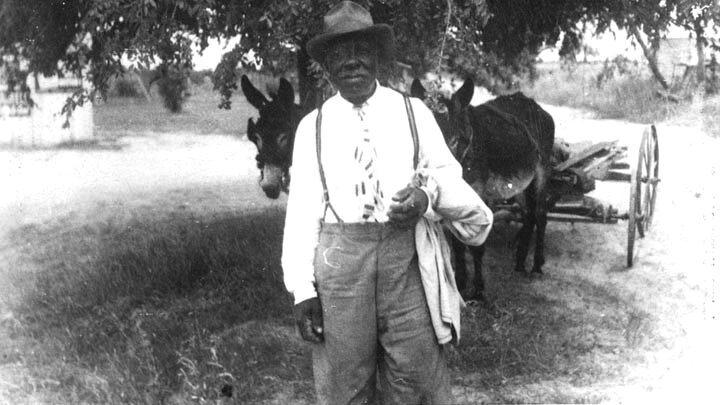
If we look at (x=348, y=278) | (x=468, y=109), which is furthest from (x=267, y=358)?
(x=468, y=109)

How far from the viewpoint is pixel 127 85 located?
26.2 m

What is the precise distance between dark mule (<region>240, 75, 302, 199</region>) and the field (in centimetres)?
108

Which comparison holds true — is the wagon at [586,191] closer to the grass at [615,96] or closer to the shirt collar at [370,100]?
the shirt collar at [370,100]

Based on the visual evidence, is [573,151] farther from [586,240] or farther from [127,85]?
[127,85]

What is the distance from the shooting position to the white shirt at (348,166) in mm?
2762

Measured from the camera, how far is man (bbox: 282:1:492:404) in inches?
108

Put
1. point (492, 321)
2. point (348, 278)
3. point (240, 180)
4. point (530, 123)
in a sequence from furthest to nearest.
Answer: point (240, 180) → point (530, 123) → point (492, 321) → point (348, 278)

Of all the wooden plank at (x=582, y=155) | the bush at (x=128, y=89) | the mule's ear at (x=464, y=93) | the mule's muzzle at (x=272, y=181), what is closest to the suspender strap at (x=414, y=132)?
the mule's muzzle at (x=272, y=181)

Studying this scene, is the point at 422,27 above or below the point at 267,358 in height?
above

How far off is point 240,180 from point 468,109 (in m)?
6.82

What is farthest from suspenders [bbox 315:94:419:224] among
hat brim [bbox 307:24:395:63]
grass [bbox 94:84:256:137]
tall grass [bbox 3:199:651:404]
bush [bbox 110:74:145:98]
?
bush [bbox 110:74:145:98]

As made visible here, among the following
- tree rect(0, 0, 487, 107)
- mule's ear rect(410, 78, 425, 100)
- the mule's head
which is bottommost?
the mule's head

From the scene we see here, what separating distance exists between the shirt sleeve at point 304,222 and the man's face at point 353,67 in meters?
0.22

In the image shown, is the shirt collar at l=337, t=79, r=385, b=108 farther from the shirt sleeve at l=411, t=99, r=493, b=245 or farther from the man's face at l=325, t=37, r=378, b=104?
the shirt sleeve at l=411, t=99, r=493, b=245
